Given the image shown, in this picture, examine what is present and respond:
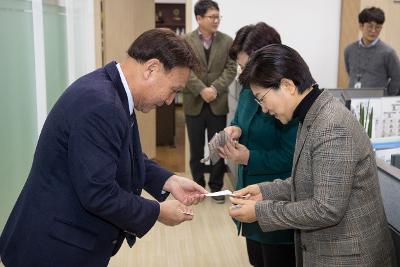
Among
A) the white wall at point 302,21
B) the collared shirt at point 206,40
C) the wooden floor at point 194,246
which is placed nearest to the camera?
the wooden floor at point 194,246

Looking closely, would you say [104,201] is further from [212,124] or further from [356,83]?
[356,83]

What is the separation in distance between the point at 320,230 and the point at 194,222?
7.63ft

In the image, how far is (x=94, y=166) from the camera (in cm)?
113

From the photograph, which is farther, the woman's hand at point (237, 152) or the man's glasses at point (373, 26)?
the man's glasses at point (373, 26)

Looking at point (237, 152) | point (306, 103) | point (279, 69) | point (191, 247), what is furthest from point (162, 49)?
point (191, 247)

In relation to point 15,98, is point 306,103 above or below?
above

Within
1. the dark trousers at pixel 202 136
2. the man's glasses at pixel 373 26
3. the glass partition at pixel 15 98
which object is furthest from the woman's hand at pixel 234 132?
the man's glasses at pixel 373 26

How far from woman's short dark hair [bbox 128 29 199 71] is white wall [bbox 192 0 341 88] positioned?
328cm

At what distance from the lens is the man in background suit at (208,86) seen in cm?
383

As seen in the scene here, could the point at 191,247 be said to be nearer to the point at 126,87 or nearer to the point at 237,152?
the point at 237,152

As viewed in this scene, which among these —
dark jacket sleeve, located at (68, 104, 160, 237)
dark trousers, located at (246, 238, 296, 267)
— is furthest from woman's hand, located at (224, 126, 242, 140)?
dark jacket sleeve, located at (68, 104, 160, 237)

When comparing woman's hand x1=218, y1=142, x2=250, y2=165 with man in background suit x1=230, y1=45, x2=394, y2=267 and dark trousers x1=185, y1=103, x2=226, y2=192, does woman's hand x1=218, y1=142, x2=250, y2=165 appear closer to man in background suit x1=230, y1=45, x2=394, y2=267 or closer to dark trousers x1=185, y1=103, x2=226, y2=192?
man in background suit x1=230, y1=45, x2=394, y2=267

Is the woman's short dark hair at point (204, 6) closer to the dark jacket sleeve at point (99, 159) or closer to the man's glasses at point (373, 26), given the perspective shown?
the man's glasses at point (373, 26)

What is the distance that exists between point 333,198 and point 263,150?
66 centimetres
